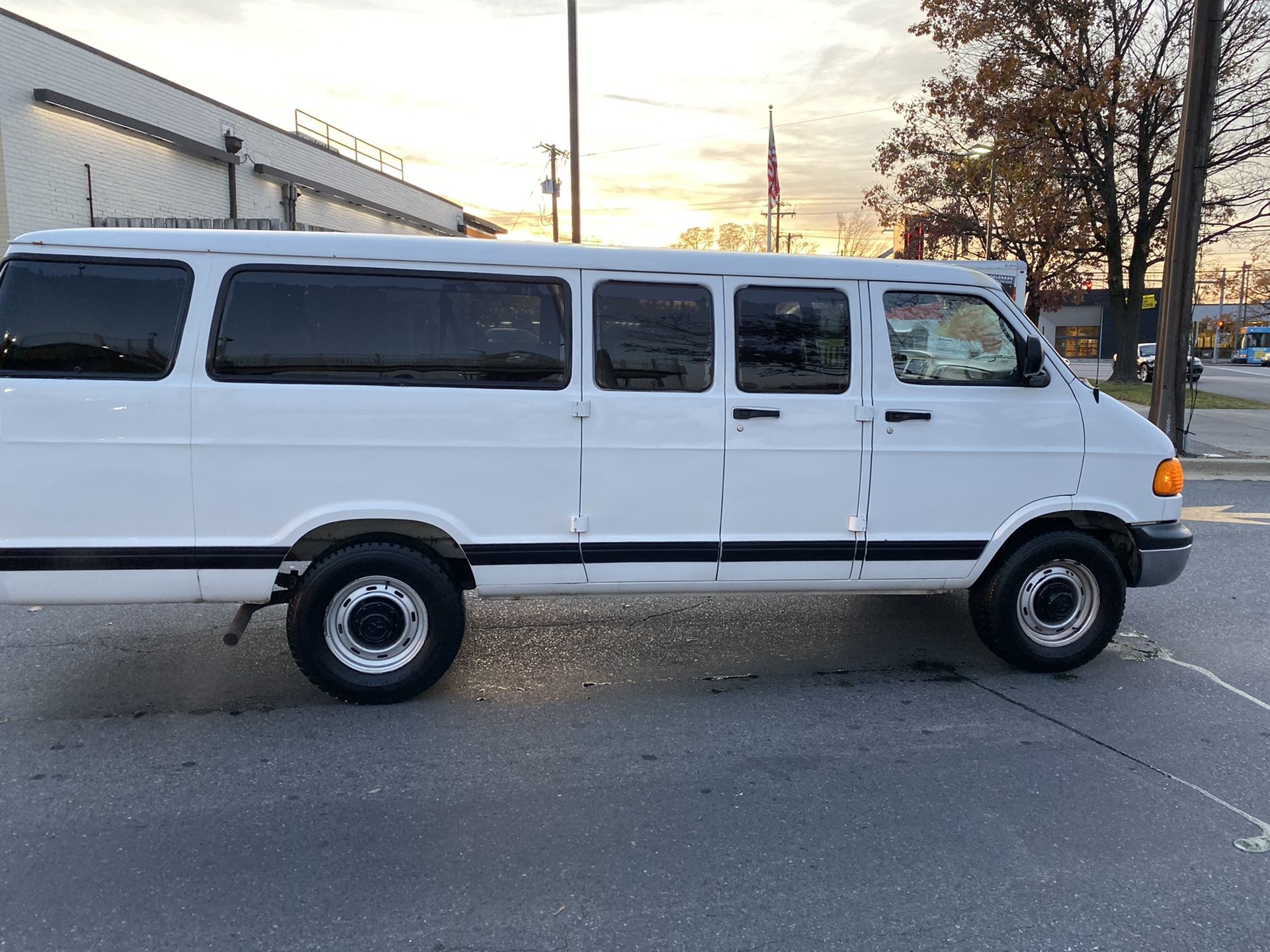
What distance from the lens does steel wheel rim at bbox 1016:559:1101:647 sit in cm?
489

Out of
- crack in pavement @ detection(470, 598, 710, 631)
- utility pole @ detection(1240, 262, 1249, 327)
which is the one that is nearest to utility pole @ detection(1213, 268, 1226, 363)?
utility pole @ detection(1240, 262, 1249, 327)

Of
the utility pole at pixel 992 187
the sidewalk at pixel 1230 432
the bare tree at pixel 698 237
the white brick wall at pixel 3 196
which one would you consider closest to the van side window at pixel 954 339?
the sidewalk at pixel 1230 432

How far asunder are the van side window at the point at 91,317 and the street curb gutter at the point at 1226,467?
12401mm

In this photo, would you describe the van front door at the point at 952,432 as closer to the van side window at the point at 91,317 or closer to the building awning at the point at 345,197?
the van side window at the point at 91,317

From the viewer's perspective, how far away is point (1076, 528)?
198 inches

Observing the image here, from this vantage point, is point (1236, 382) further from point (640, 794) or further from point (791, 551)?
point (640, 794)

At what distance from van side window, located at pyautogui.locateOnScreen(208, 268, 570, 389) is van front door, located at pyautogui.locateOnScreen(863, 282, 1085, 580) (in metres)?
1.72

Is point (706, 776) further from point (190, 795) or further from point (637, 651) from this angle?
point (190, 795)

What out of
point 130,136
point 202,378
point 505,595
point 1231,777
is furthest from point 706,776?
point 130,136

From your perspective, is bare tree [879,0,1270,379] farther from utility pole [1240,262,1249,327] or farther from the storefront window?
utility pole [1240,262,1249,327]

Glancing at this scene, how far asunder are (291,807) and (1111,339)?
8286 centimetres

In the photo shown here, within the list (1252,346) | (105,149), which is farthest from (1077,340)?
(105,149)

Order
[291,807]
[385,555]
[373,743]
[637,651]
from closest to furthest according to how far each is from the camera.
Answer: [291,807]
[373,743]
[385,555]
[637,651]

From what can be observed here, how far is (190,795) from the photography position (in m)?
3.56
